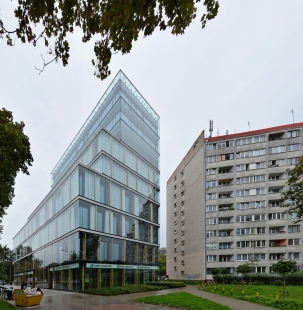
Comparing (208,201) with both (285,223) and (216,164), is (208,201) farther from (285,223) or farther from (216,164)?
(285,223)

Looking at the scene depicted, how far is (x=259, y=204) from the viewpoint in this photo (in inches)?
2041

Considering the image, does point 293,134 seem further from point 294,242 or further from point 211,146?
point 294,242

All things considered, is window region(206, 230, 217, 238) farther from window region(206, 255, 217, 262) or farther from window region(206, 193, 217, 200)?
window region(206, 193, 217, 200)

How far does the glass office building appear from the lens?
30250mm

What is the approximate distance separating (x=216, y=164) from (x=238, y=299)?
35.4 m

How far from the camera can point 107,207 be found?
33062mm

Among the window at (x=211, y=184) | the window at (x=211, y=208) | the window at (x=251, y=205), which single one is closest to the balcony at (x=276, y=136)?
the window at (x=251, y=205)

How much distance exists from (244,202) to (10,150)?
152 ft

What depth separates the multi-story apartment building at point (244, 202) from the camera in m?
49.7

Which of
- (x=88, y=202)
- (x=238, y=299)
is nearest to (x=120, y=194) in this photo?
(x=88, y=202)

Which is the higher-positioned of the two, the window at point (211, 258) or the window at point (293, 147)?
the window at point (293, 147)

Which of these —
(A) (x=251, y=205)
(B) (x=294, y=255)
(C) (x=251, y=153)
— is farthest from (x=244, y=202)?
(B) (x=294, y=255)

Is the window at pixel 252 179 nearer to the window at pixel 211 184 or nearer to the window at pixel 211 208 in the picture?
the window at pixel 211 184

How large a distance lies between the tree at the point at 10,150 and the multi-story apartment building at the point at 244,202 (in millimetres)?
43640
